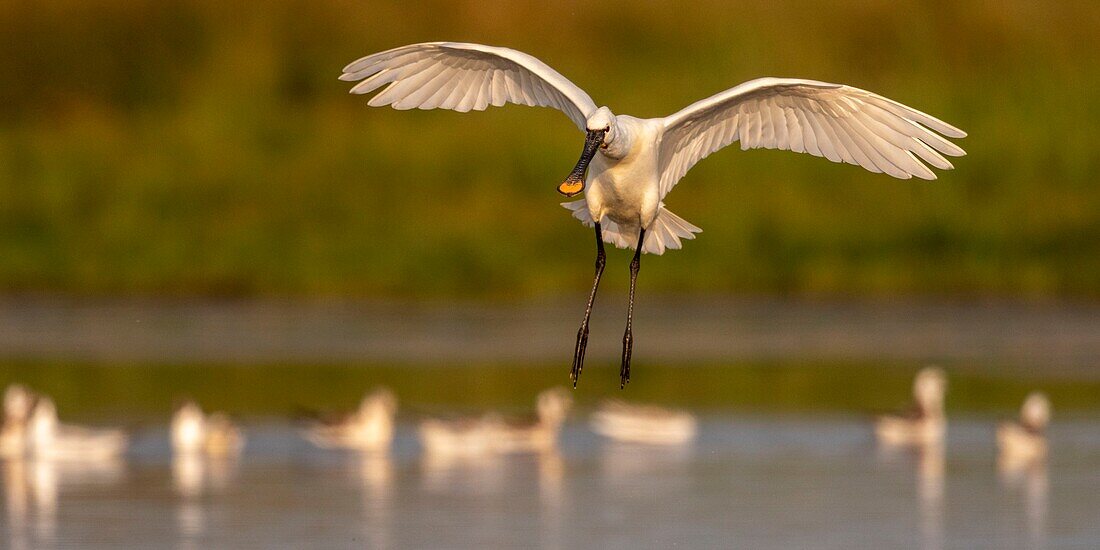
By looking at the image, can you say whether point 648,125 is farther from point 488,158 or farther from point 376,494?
point 488,158

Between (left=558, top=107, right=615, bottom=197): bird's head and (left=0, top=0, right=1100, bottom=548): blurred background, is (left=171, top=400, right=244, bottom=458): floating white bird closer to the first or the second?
(left=0, top=0, right=1100, bottom=548): blurred background

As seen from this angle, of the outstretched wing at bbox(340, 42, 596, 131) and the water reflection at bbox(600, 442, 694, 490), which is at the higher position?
the outstretched wing at bbox(340, 42, 596, 131)

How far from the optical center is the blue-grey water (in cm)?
1555

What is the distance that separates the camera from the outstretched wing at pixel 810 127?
1292 cm

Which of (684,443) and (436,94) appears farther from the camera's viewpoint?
(684,443)

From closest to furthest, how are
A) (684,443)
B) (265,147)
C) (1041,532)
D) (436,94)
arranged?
(436,94), (1041,532), (684,443), (265,147)

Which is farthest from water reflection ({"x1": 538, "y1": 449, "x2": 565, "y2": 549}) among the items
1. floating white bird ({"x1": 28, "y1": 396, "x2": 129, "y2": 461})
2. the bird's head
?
the bird's head

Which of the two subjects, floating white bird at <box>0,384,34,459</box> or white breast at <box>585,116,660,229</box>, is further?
floating white bird at <box>0,384,34,459</box>

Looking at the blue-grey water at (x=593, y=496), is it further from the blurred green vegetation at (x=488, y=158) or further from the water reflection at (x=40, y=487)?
the blurred green vegetation at (x=488, y=158)

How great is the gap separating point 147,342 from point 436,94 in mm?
15102

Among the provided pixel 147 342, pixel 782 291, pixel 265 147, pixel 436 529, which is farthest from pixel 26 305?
pixel 436 529

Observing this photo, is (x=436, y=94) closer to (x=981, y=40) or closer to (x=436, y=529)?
(x=436, y=529)

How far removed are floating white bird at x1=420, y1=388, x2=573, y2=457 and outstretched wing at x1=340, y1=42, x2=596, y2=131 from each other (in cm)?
673

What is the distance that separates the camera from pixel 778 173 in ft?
114
